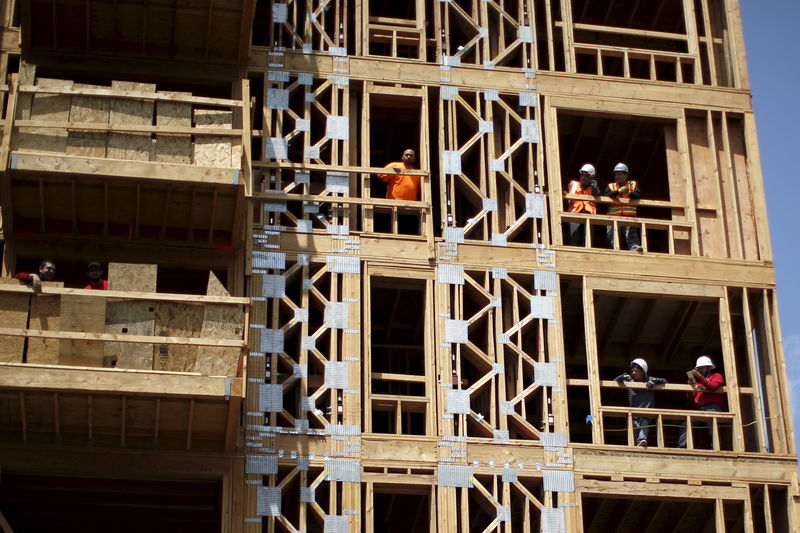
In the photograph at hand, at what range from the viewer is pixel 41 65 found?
3394cm

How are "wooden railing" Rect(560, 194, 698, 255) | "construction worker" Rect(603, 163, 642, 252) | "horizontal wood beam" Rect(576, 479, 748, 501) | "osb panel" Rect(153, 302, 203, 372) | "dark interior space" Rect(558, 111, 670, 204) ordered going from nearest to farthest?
"osb panel" Rect(153, 302, 203, 372) < "horizontal wood beam" Rect(576, 479, 748, 501) < "wooden railing" Rect(560, 194, 698, 255) < "construction worker" Rect(603, 163, 642, 252) < "dark interior space" Rect(558, 111, 670, 204)

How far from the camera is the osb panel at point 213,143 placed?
3138cm

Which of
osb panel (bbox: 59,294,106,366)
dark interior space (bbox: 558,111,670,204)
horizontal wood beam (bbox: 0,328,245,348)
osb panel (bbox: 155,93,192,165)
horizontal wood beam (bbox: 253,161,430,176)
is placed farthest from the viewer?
dark interior space (bbox: 558,111,670,204)

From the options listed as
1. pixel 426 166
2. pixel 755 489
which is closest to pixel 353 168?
pixel 426 166

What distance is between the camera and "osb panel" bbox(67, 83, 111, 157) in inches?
1220

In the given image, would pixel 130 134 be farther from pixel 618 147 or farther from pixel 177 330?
pixel 618 147

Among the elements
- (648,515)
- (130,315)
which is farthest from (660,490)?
(130,315)

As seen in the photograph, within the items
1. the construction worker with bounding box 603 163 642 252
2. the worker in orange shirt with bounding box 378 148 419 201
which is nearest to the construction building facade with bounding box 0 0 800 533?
the worker in orange shirt with bounding box 378 148 419 201

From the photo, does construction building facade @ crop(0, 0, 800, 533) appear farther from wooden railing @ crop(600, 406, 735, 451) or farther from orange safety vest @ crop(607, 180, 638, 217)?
orange safety vest @ crop(607, 180, 638, 217)

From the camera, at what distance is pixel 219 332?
29609 mm

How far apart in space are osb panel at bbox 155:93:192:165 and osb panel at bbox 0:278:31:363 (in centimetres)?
390

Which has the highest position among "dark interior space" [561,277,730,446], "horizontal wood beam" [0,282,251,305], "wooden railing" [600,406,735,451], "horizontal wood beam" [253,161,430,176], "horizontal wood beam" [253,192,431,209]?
"horizontal wood beam" [253,161,430,176]

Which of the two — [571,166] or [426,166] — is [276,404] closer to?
[426,166]

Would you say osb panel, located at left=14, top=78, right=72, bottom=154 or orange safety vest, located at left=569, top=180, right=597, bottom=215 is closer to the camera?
osb panel, located at left=14, top=78, right=72, bottom=154
